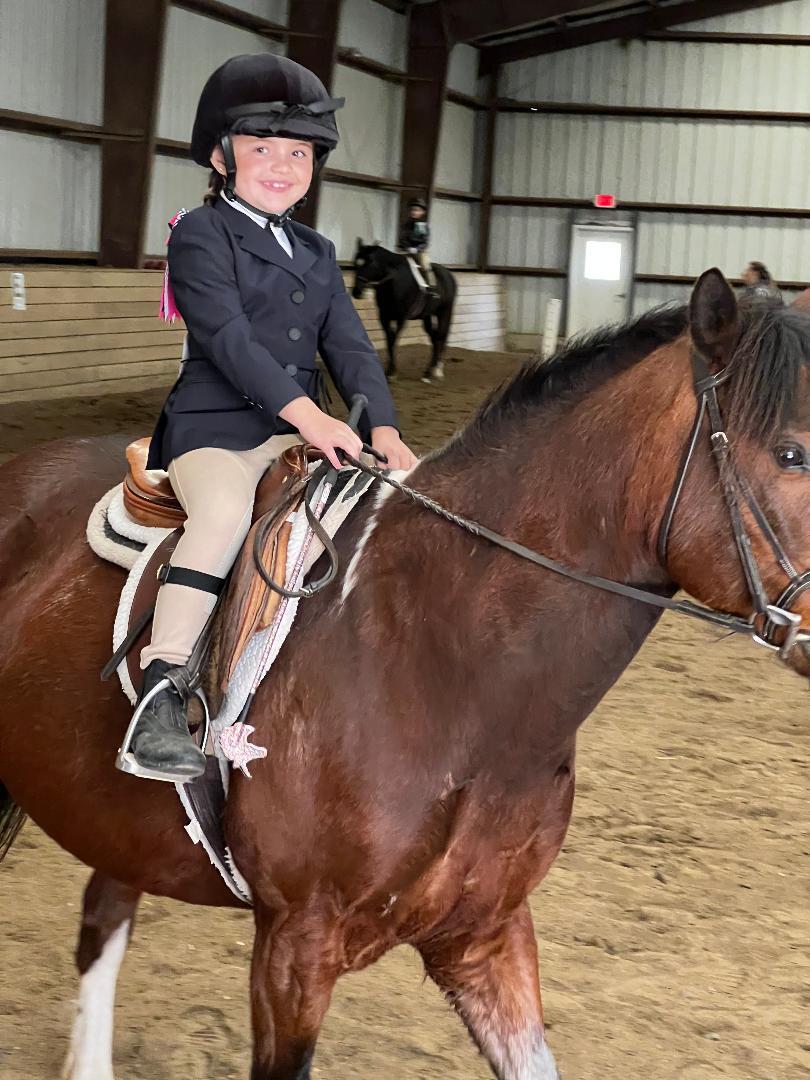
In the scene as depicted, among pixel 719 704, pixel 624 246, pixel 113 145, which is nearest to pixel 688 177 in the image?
pixel 624 246

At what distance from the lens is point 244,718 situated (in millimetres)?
2221

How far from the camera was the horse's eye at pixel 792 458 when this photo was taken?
1833mm

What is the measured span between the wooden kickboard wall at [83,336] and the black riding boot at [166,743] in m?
8.76

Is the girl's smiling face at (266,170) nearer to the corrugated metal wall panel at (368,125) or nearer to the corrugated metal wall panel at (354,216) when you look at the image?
the corrugated metal wall panel at (354,216)

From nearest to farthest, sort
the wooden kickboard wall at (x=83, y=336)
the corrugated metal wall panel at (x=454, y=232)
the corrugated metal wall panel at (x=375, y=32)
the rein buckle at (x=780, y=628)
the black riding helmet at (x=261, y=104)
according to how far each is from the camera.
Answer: the rein buckle at (x=780, y=628) < the black riding helmet at (x=261, y=104) < the wooden kickboard wall at (x=83, y=336) < the corrugated metal wall panel at (x=375, y=32) < the corrugated metal wall panel at (x=454, y=232)

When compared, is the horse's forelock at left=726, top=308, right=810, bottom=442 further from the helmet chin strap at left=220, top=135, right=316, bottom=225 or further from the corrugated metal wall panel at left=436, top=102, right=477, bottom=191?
the corrugated metal wall panel at left=436, top=102, right=477, bottom=191

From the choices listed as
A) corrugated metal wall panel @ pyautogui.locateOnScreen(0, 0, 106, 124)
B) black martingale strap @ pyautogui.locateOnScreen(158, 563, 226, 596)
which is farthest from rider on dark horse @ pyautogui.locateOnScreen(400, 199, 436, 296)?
black martingale strap @ pyautogui.locateOnScreen(158, 563, 226, 596)

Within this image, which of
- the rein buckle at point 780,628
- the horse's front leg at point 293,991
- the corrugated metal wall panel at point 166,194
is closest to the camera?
the rein buckle at point 780,628

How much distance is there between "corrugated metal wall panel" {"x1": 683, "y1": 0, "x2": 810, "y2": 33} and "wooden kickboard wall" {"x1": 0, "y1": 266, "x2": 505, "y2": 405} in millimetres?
11934

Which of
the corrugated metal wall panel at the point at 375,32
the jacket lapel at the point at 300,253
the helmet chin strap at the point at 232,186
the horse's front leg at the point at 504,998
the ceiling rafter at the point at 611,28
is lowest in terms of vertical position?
the horse's front leg at the point at 504,998

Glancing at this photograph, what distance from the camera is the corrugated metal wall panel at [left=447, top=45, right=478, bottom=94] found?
20.9 meters

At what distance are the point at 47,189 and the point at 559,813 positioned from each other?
37.4ft

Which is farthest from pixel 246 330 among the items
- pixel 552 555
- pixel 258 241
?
pixel 552 555

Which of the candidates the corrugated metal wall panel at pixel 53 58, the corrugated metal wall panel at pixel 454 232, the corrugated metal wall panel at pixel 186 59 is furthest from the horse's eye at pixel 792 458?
the corrugated metal wall panel at pixel 454 232
